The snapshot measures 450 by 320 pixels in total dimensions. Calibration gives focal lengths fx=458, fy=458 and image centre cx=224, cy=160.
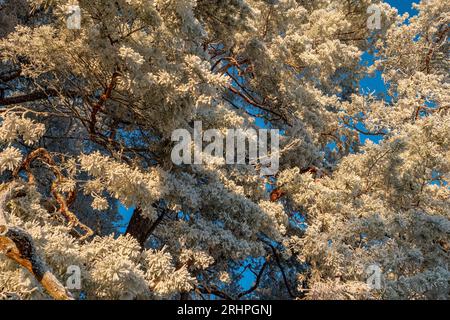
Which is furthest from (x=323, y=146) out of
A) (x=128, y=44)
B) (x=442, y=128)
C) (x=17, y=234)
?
(x=17, y=234)

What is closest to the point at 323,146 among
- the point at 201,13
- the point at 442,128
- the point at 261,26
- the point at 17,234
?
the point at 261,26

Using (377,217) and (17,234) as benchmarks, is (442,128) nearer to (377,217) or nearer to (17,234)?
(377,217)

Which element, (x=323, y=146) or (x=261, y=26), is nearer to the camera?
(x=261, y=26)

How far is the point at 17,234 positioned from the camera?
483 centimetres

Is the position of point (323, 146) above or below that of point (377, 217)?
above

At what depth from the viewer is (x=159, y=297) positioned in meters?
6.25

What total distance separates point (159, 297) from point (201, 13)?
569 cm

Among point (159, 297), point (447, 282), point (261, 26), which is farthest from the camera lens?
point (261, 26)

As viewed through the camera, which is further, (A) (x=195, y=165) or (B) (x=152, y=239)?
(B) (x=152, y=239)

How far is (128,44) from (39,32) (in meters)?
1.78

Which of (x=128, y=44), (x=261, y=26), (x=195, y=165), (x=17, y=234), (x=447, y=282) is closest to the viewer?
(x=17, y=234)

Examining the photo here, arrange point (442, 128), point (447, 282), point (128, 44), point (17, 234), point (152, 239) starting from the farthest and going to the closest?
point (152, 239) < point (442, 128) < point (447, 282) < point (128, 44) < point (17, 234)

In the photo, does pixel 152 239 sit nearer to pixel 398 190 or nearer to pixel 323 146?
pixel 323 146

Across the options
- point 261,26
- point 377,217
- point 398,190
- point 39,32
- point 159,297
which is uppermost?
point 261,26
